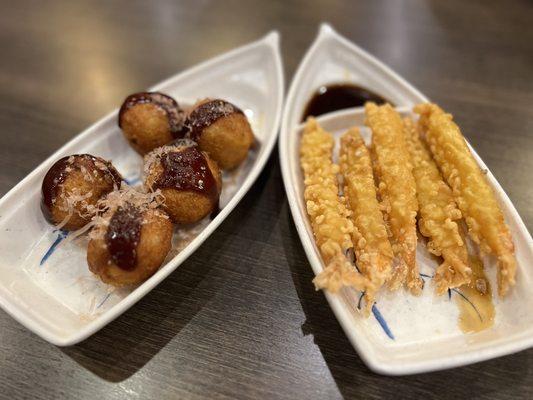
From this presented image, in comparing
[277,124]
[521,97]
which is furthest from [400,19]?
[277,124]

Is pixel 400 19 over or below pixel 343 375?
over

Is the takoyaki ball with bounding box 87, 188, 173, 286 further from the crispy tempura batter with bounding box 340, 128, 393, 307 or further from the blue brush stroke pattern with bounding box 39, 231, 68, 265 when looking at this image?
the crispy tempura batter with bounding box 340, 128, 393, 307

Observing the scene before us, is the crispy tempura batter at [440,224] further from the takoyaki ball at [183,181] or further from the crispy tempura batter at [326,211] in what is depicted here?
the takoyaki ball at [183,181]

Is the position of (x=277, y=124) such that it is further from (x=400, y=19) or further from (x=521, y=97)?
(x=400, y=19)

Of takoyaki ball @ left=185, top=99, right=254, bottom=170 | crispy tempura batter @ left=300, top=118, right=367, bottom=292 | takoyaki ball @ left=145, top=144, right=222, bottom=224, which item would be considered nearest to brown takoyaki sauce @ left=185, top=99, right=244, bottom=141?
takoyaki ball @ left=185, top=99, right=254, bottom=170

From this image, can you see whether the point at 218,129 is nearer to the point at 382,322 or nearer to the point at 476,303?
the point at 382,322

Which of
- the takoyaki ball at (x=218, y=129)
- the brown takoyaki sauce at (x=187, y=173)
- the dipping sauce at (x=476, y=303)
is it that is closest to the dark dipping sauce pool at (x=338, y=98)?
the takoyaki ball at (x=218, y=129)

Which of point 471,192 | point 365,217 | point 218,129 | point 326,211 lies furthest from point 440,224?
point 218,129
